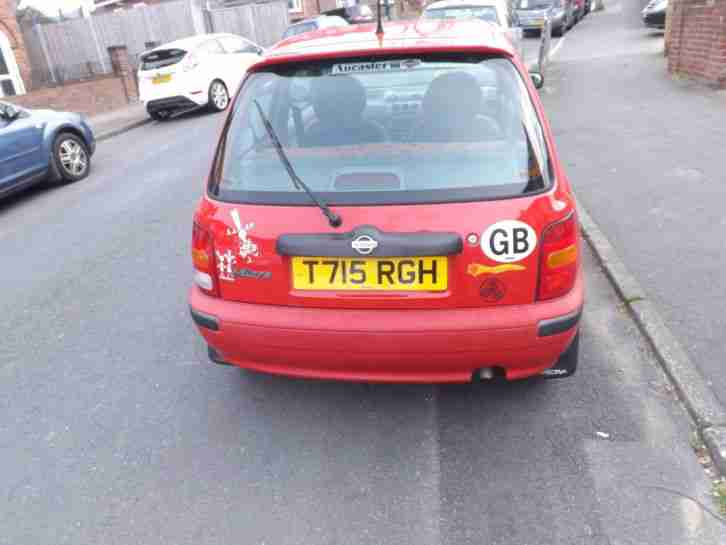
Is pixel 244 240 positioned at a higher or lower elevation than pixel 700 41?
higher

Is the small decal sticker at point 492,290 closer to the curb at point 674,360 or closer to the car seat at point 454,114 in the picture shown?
the car seat at point 454,114

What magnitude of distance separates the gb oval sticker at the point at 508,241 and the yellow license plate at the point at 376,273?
0.18 meters

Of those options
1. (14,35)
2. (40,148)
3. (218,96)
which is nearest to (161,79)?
(218,96)

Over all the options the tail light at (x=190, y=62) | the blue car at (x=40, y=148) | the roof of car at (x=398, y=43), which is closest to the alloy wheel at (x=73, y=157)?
the blue car at (x=40, y=148)

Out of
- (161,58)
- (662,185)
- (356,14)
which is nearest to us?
(662,185)

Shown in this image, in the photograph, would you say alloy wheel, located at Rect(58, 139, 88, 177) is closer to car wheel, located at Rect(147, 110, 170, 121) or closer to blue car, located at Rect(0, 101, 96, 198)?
blue car, located at Rect(0, 101, 96, 198)

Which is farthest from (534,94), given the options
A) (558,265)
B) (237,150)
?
(237,150)

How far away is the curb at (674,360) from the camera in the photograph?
2.78 m

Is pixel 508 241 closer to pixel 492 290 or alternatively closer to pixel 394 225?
pixel 492 290

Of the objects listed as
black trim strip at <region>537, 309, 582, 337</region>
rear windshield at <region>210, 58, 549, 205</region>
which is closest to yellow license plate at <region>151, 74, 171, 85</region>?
rear windshield at <region>210, 58, 549, 205</region>

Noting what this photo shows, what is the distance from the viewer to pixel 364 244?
2.51 meters

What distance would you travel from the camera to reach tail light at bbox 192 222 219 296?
2801mm

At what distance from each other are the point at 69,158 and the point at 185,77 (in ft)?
18.8

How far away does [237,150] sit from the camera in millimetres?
2926
